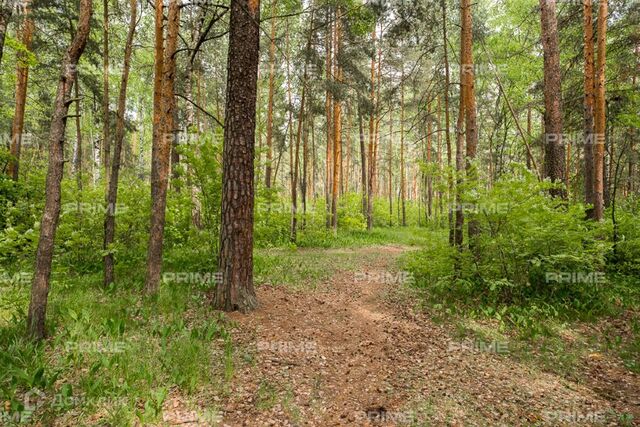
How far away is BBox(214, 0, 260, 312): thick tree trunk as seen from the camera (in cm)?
568

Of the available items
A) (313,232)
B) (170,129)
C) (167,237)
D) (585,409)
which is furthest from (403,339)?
(313,232)

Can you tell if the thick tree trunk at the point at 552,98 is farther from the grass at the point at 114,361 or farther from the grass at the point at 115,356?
the grass at the point at 114,361

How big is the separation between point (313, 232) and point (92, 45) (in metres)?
11.3

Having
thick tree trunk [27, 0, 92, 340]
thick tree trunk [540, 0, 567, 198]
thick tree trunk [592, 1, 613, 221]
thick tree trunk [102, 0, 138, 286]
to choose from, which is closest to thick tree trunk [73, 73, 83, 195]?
thick tree trunk [27, 0, 92, 340]

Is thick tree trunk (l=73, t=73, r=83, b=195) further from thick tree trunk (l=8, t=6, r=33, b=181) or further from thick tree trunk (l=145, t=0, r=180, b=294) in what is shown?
thick tree trunk (l=8, t=6, r=33, b=181)

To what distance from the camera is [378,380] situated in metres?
4.35

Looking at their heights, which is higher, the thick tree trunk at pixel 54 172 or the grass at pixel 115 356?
the thick tree trunk at pixel 54 172

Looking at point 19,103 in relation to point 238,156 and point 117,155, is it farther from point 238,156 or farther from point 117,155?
point 238,156

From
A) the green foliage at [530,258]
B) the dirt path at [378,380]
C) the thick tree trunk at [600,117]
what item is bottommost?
the dirt path at [378,380]

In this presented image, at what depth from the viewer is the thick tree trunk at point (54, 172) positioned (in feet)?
13.9

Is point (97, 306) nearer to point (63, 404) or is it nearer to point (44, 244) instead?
point (44, 244)

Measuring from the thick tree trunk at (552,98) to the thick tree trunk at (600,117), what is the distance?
2.06 m

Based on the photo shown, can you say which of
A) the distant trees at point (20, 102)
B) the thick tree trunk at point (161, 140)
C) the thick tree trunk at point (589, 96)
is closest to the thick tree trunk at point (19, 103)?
the distant trees at point (20, 102)

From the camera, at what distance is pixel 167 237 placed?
9.70 m
